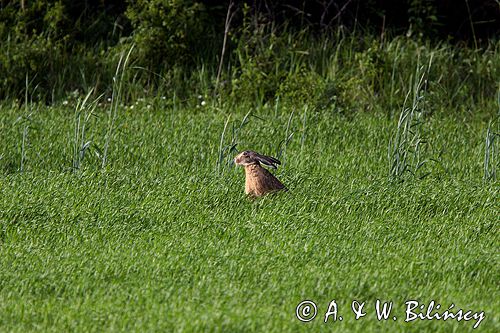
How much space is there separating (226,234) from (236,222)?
0.21m

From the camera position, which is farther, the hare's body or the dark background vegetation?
the dark background vegetation

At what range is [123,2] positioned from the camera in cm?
1109

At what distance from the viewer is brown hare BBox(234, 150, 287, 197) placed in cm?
595

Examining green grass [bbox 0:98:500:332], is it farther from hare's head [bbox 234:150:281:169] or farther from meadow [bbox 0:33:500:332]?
hare's head [bbox 234:150:281:169]

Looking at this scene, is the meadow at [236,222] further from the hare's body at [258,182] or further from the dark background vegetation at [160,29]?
the dark background vegetation at [160,29]

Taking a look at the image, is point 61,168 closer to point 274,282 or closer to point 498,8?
point 274,282

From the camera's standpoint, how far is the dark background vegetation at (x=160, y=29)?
9.50 meters

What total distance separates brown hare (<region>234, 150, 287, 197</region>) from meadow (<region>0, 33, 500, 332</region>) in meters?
0.08

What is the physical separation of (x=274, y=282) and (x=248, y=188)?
4.67ft

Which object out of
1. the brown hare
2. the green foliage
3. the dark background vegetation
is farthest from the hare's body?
the green foliage

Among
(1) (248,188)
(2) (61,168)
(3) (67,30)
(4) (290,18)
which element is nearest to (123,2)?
(3) (67,30)

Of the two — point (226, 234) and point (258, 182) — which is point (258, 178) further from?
point (226, 234)

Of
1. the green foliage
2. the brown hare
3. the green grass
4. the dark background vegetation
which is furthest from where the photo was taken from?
the green foliage

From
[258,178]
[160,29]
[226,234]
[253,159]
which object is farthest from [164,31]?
[226,234]
